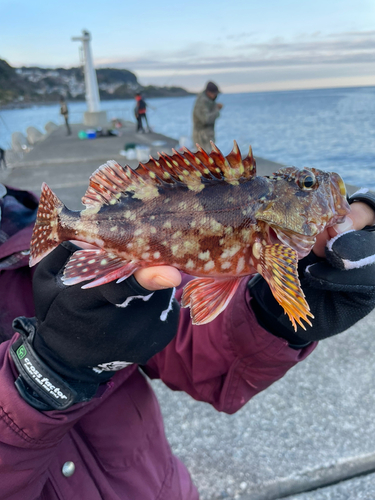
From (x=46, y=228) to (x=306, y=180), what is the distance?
136 cm

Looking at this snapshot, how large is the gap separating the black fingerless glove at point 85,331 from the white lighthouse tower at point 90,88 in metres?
30.2

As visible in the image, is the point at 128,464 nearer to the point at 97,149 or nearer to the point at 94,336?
the point at 94,336

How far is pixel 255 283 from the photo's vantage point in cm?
235

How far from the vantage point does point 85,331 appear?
181cm

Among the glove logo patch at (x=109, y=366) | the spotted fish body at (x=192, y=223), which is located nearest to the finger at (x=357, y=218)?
the spotted fish body at (x=192, y=223)

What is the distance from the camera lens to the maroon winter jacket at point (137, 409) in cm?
181

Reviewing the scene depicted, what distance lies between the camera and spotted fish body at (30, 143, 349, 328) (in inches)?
70.4

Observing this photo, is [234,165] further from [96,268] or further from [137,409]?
[137,409]

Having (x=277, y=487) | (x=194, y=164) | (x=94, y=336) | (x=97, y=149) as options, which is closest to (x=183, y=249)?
(x=194, y=164)

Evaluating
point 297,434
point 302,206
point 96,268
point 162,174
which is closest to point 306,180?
point 302,206

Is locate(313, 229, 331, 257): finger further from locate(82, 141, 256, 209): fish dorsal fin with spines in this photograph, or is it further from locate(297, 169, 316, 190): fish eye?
locate(82, 141, 256, 209): fish dorsal fin with spines

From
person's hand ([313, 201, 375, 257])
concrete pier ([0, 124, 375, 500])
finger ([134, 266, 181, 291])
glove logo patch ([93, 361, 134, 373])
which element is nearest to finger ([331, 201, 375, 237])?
person's hand ([313, 201, 375, 257])

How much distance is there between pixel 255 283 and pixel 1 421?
1.52 metres

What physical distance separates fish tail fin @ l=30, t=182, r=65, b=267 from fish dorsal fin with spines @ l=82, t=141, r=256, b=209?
6.7 inches
